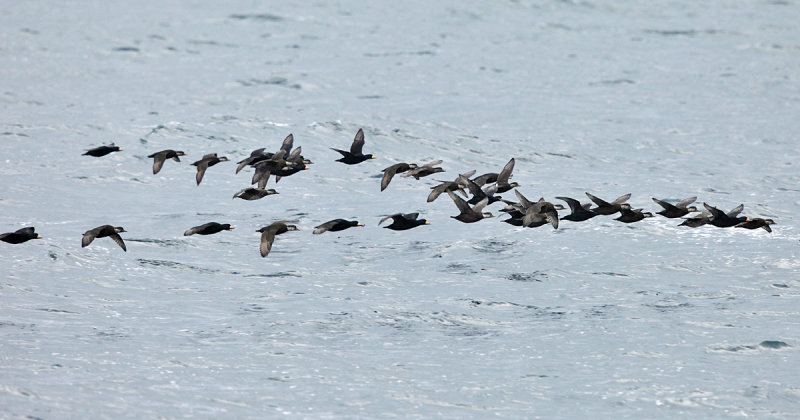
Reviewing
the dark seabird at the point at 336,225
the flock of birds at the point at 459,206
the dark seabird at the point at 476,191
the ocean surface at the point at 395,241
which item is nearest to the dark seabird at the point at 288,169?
the flock of birds at the point at 459,206

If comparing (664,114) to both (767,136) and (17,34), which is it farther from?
(17,34)

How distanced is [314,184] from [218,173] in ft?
12.0

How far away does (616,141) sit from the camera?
51.1 meters

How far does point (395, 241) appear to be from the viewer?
121ft

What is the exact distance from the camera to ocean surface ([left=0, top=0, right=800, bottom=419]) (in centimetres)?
2623

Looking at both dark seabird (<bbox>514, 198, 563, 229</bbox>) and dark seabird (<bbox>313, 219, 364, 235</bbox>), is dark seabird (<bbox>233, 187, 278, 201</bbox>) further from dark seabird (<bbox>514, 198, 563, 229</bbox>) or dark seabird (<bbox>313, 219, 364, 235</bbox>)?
dark seabird (<bbox>514, 198, 563, 229</bbox>)

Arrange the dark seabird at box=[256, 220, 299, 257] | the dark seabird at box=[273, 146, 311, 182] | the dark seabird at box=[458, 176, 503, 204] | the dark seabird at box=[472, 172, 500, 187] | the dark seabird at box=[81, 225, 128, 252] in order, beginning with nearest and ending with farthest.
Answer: the dark seabird at box=[256, 220, 299, 257] → the dark seabird at box=[81, 225, 128, 252] → the dark seabird at box=[458, 176, 503, 204] → the dark seabird at box=[273, 146, 311, 182] → the dark seabird at box=[472, 172, 500, 187]

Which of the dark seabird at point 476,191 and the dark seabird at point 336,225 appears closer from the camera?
the dark seabird at point 336,225

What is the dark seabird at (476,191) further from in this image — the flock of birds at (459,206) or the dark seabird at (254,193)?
the dark seabird at (254,193)

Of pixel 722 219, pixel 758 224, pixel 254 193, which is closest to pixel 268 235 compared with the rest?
pixel 254 193

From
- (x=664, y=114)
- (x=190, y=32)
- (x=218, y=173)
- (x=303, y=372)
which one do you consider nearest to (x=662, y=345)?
(x=303, y=372)

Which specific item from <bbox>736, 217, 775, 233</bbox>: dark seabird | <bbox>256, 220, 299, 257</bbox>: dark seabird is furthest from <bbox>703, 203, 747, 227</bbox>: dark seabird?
<bbox>256, 220, 299, 257</bbox>: dark seabird

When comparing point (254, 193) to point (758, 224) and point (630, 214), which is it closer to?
point (630, 214)

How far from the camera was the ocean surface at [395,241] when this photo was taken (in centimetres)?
2623
